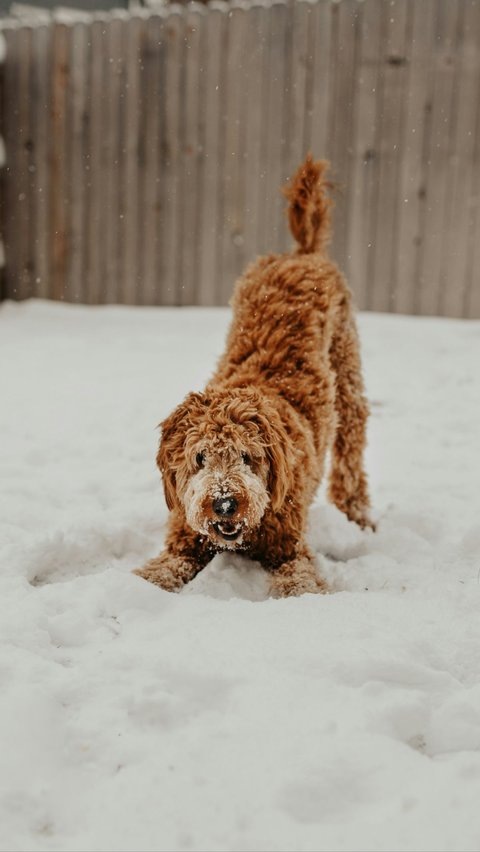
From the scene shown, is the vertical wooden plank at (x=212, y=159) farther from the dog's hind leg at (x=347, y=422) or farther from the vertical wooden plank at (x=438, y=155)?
the dog's hind leg at (x=347, y=422)

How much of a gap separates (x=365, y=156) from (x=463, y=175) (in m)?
0.92

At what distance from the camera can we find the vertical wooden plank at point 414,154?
6.91 meters

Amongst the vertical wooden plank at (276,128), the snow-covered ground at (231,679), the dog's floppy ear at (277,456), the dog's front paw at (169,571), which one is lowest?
the dog's front paw at (169,571)

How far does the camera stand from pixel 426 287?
7246mm

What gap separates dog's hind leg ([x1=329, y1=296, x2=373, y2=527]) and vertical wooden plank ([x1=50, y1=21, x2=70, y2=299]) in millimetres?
5148

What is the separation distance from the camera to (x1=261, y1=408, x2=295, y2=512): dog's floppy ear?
9.94 feet

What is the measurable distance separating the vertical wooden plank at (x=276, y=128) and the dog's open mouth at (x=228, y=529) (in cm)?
517

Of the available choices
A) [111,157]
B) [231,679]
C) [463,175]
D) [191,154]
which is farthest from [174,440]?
[111,157]

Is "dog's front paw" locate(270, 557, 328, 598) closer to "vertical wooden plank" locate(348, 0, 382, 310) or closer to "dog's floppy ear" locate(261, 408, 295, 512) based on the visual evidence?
"dog's floppy ear" locate(261, 408, 295, 512)

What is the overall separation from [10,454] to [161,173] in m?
4.54

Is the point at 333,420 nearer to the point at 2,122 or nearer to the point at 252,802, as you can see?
the point at 252,802

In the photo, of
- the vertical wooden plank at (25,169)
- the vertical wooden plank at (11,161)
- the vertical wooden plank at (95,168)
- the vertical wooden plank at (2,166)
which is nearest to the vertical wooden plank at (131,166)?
the vertical wooden plank at (95,168)

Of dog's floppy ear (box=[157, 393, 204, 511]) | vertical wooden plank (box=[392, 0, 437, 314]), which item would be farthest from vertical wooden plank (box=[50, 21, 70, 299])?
dog's floppy ear (box=[157, 393, 204, 511])

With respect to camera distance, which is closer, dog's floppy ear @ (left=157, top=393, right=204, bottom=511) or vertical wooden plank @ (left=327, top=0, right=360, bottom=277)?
dog's floppy ear @ (left=157, top=393, right=204, bottom=511)
